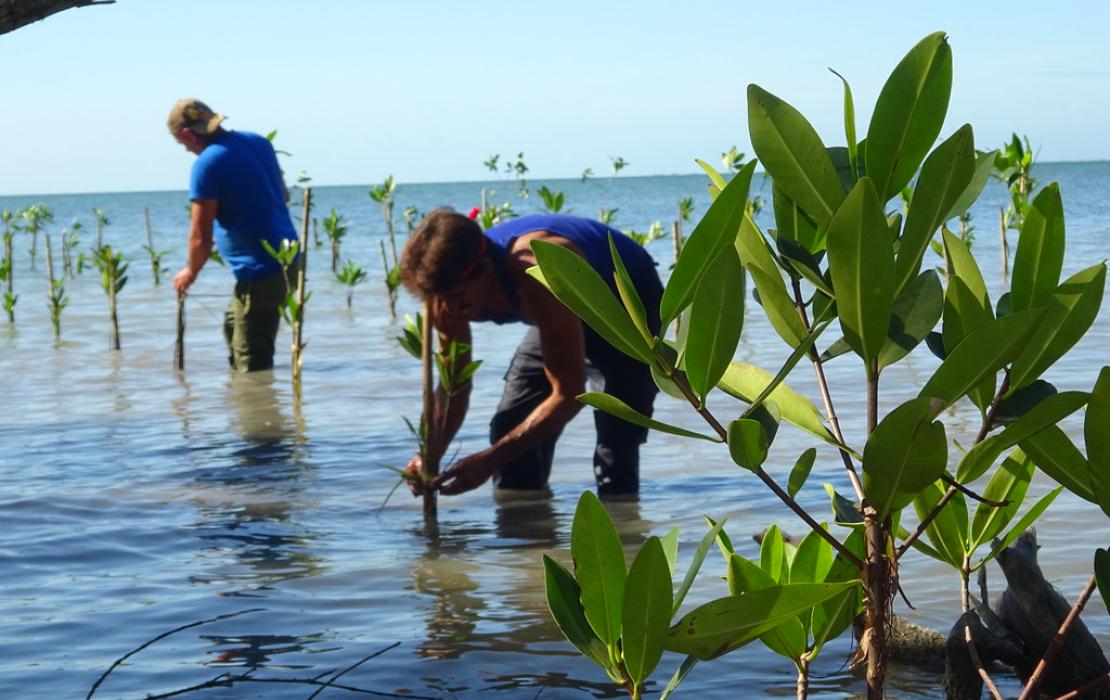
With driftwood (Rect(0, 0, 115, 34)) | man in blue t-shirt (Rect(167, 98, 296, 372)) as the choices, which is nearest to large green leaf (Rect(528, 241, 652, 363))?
driftwood (Rect(0, 0, 115, 34))

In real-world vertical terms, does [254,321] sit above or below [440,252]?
below

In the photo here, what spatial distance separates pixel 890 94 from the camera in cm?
133

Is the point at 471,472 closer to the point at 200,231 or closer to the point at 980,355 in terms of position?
the point at 980,355

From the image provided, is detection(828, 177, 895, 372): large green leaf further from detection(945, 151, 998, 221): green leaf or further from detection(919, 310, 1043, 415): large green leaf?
detection(945, 151, 998, 221): green leaf

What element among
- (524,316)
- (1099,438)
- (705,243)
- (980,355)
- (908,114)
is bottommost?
(524,316)

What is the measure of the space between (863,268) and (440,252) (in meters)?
2.82

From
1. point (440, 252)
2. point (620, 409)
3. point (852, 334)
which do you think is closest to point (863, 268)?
point (852, 334)

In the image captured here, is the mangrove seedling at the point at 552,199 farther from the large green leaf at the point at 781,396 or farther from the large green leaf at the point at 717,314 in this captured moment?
the large green leaf at the point at 717,314

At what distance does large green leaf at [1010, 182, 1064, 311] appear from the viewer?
4.47 feet

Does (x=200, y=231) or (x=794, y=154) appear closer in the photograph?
(x=794, y=154)

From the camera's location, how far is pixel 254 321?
8.88 m

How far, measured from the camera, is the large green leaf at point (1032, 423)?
1290mm

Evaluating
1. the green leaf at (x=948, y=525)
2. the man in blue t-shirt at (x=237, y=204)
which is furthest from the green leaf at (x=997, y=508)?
the man in blue t-shirt at (x=237, y=204)

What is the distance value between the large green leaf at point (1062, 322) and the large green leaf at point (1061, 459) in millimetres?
114
